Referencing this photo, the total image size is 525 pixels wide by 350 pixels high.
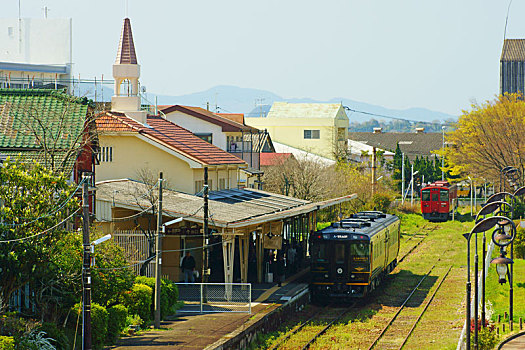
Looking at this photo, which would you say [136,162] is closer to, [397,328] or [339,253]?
[339,253]

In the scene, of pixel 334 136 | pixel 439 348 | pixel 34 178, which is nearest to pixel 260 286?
pixel 439 348

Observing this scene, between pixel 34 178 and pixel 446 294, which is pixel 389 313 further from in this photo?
pixel 34 178

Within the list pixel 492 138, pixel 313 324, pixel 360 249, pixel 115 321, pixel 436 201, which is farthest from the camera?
pixel 436 201

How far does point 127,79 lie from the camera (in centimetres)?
3800

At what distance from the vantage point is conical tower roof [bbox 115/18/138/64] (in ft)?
122

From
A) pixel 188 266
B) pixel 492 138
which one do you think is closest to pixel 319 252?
pixel 188 266

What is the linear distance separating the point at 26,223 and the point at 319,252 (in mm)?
13078

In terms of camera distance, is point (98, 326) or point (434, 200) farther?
point (434, 200)

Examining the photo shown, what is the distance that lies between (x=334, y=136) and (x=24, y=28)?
3920 cm

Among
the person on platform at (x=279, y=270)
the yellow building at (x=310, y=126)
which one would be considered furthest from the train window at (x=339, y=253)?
the yellow building at (x=310, y=126)

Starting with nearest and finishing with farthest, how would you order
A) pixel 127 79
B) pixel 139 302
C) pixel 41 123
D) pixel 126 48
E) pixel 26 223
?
pixel 26 223, pixel 139 302, pixel 41 123, pixel 126 48, pixel 127 79

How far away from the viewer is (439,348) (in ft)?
73.0

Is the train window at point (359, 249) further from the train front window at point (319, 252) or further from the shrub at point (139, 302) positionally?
the shrub at point (139, 302)

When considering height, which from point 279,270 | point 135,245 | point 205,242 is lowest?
point 279,270
